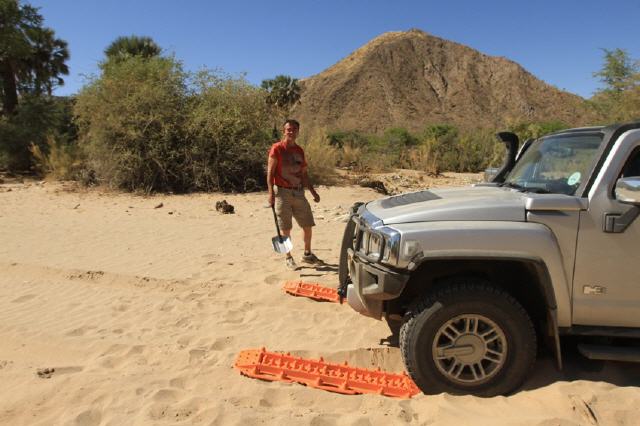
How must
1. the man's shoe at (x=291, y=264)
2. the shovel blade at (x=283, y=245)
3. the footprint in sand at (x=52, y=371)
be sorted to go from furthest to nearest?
the man's shoe at (x=291, y=264) → the shovel blade at (x=283, y=245) → the footprint in sand at (x=52, y=371)

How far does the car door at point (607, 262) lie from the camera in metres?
2.90

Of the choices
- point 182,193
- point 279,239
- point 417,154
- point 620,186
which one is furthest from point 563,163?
point 417,154

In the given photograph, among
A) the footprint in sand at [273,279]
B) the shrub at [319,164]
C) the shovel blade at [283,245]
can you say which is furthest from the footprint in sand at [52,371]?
Result: the shrub at [319,164]

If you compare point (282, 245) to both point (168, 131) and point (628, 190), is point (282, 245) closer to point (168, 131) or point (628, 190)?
point (628, 190)

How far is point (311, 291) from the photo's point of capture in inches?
206

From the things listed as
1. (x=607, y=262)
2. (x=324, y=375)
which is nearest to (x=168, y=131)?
(x=324, y=375)

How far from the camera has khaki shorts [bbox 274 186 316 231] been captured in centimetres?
631

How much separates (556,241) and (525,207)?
0.26 meters

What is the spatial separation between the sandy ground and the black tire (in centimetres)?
11

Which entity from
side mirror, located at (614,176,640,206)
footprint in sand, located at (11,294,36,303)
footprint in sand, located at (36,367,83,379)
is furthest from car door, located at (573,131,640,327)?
footprint in sand, located at (11,294,36,303)

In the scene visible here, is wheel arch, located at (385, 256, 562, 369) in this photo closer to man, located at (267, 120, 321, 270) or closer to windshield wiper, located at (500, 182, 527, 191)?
windshield wiper, located at (500, 182, 527, 191)

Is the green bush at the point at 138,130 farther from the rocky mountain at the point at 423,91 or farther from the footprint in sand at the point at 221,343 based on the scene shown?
the rocky mountain at the point at 423,91

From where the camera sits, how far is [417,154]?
2116 cm

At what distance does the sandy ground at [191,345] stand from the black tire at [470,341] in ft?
0.35
